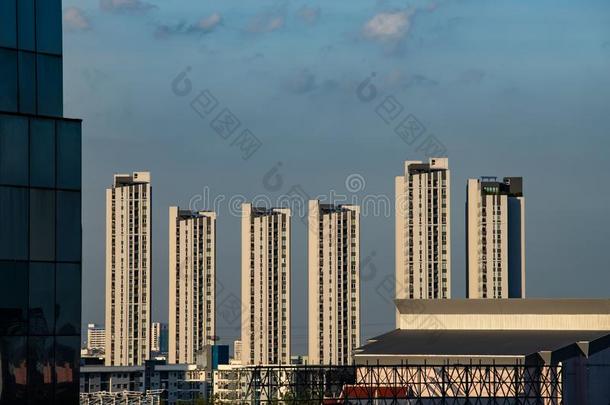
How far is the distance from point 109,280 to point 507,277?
3254 cm

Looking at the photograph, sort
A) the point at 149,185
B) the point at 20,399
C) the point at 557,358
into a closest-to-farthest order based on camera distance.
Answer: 1. the point at 20,399
2. the point at 557,358
3. the point at 149,185

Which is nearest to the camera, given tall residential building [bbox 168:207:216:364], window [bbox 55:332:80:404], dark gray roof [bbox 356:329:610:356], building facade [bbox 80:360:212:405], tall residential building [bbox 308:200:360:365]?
window [bbox 55:332:80:404]

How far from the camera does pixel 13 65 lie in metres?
19.1

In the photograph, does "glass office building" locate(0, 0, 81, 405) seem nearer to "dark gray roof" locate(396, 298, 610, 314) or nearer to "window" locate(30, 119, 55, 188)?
"window" locate(30, 119, 55, 188)

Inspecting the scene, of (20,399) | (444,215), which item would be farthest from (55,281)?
(444,215)

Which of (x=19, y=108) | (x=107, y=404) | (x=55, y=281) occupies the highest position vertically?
(x=19, y=108)

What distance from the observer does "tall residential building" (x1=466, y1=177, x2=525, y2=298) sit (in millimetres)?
93500

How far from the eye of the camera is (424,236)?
92.0 m

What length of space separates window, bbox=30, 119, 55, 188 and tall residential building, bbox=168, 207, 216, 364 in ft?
304

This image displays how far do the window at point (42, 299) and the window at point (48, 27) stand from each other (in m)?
3.17

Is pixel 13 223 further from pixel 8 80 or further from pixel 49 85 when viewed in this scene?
pixel 49 85

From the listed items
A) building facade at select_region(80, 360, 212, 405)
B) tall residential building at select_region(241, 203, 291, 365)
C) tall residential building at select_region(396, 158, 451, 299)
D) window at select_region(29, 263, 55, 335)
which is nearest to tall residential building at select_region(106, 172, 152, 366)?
building facade at select_region(80, 360, 212, 405)

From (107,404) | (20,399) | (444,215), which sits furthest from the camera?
(444,215)

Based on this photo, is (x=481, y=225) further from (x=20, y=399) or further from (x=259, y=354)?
(x=20, y=399)
